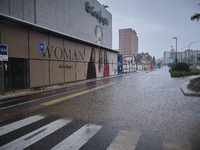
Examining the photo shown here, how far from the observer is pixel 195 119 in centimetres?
545

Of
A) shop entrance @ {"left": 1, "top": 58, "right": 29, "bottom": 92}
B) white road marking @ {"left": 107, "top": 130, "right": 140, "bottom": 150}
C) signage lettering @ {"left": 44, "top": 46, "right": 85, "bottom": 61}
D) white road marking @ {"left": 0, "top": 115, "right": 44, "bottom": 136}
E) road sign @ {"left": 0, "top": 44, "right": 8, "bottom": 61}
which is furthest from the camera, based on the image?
signage lettering @ {"left": 44, "top": 46, "right": 85, "bottom": 61}

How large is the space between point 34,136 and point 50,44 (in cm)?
1290

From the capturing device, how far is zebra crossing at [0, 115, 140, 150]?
3625 millimetres

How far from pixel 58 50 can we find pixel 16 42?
520 centimetres

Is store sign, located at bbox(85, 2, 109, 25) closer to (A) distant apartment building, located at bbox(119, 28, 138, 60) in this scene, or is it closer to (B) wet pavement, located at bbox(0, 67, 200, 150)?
(B) wet pavement, located at bbox(0, 67, 200, 150)

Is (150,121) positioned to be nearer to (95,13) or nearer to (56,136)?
(56,136)

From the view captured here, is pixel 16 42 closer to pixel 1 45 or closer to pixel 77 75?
pixel 1 45

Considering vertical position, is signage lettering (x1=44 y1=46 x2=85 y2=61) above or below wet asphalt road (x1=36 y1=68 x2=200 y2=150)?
above

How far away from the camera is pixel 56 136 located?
4.14 meters

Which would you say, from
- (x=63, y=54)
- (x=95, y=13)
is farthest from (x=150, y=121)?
(x=95, y=13)

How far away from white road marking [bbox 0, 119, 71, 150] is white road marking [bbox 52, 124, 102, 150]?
0.73 metres

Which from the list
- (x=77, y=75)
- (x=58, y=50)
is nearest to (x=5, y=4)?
(x=58, y=50)

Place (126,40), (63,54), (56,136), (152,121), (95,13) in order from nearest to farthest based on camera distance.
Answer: (56,136)
(152,121)
(63,54)
(95,13)
(126,40)

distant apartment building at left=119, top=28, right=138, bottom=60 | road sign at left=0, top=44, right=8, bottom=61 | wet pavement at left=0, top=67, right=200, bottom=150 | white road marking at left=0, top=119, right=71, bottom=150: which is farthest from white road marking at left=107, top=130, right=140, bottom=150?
distant apartment building at left=119, top=28, right=138, bottom=60
